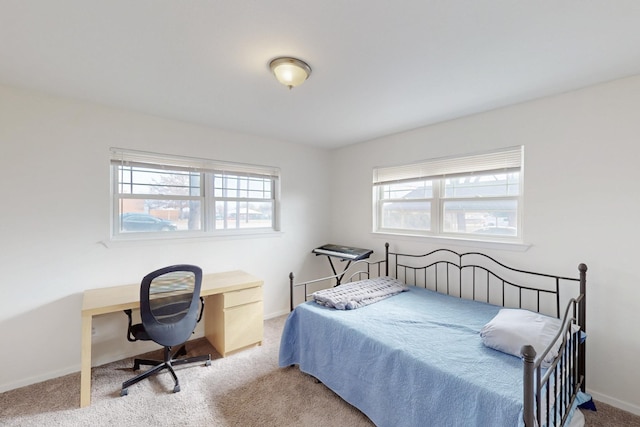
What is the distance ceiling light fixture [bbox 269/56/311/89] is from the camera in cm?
174

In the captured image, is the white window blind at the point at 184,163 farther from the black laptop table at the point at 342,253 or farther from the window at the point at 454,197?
the window at the point at 454,197

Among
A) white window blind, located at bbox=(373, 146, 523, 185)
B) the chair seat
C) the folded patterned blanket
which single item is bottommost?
the chair seat

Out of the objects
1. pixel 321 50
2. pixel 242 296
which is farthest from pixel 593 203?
pixel 242 296

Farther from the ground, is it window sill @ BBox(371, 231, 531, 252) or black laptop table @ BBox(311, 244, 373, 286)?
window sill @ BBox(371, 231, 531, 252)

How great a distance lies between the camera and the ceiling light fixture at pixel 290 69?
1.74 metres

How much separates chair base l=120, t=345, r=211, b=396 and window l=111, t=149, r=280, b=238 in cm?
119

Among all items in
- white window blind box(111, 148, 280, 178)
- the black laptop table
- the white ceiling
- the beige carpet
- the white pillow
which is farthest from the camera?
the black laptop table

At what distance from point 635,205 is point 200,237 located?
3789 mm

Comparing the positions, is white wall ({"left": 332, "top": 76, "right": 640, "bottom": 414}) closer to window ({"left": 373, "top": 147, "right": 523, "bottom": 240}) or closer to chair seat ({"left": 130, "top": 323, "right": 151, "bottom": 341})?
window ({"left": 373, "top": 147, "right": 523, "bottom": 240})

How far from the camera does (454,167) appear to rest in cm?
295

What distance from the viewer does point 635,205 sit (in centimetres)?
→ 194

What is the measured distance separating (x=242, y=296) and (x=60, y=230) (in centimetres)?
167

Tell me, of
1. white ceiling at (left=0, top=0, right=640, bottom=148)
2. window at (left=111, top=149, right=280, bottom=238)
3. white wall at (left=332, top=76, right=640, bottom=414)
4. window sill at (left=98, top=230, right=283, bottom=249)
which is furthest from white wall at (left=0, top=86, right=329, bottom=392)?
white wall at (left=332, top=76, right=640, bottom=414)

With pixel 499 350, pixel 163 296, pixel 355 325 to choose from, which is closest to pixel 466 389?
pixel 499 350
